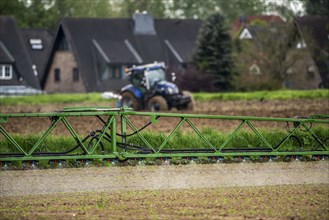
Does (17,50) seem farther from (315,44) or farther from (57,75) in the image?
(315,44)

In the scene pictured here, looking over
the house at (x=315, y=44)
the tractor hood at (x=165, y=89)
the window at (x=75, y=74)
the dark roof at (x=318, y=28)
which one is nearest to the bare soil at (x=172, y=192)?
the tractor hood at (x=165, y=89)

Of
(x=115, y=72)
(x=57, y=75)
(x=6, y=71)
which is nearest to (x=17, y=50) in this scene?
(x=6, y=71)

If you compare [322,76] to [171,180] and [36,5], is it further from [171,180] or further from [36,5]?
[171,180]

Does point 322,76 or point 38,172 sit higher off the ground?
point 322,76

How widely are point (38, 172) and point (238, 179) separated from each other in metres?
4.15

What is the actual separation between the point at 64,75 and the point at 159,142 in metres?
52.5

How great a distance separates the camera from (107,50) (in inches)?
2813

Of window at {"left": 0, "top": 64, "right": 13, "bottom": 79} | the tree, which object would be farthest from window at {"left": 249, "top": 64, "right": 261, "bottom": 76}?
window at {"left": 0, "top": 64, "right": 13, "bottom": 79}

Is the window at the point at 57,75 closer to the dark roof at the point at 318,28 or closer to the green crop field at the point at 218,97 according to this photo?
the dark roof at the point at 318,28

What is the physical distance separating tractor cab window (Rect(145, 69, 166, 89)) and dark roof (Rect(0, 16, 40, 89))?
1264 inches

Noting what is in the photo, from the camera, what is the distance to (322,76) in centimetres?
7394

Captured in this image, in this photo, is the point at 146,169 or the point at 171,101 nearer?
the point at 146,169

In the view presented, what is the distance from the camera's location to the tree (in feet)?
220

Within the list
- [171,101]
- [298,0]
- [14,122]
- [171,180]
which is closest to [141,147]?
[171,180]
